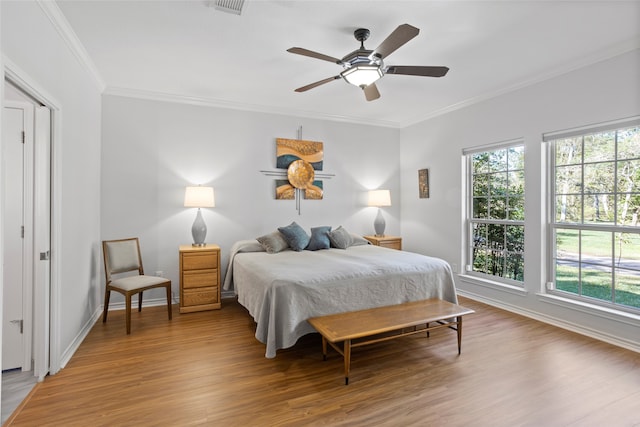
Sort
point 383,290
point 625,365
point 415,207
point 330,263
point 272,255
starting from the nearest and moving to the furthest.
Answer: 1. point 625,365
2. point 383,290
3. point 330,263
4. point 272,255
5. point 415,207

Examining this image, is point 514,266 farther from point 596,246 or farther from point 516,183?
point 516,183

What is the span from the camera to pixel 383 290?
2.97 m

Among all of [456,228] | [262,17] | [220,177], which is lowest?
[456,228]

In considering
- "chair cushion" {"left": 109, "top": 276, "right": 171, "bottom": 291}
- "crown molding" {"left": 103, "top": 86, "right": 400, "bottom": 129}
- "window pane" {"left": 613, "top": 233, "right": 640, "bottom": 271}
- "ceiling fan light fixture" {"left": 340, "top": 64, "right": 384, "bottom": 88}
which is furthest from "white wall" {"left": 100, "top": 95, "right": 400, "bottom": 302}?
"window pane" {"left": 613, "top": 233, "right": 640, "bottom": 271}

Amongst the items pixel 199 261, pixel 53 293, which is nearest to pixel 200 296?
pixel 199 261

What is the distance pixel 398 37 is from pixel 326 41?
87 centimetres

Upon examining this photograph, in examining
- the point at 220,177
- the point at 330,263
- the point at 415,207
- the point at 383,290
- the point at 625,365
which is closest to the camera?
the point at 625,365

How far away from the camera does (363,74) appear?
8.58 ft

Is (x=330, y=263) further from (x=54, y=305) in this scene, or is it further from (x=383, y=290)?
(x=54, y=305)

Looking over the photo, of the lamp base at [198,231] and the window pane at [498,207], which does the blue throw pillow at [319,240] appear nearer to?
the lamp base at [198,231]

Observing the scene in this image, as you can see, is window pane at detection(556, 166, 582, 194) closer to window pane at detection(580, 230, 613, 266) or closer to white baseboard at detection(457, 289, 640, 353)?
window pane at detection(580, 230, 613, 266)

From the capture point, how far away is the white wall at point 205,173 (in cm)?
398

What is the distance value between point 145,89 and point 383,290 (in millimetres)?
3668

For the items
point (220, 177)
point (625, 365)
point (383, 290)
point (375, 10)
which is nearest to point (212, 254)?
point (220, 177)
